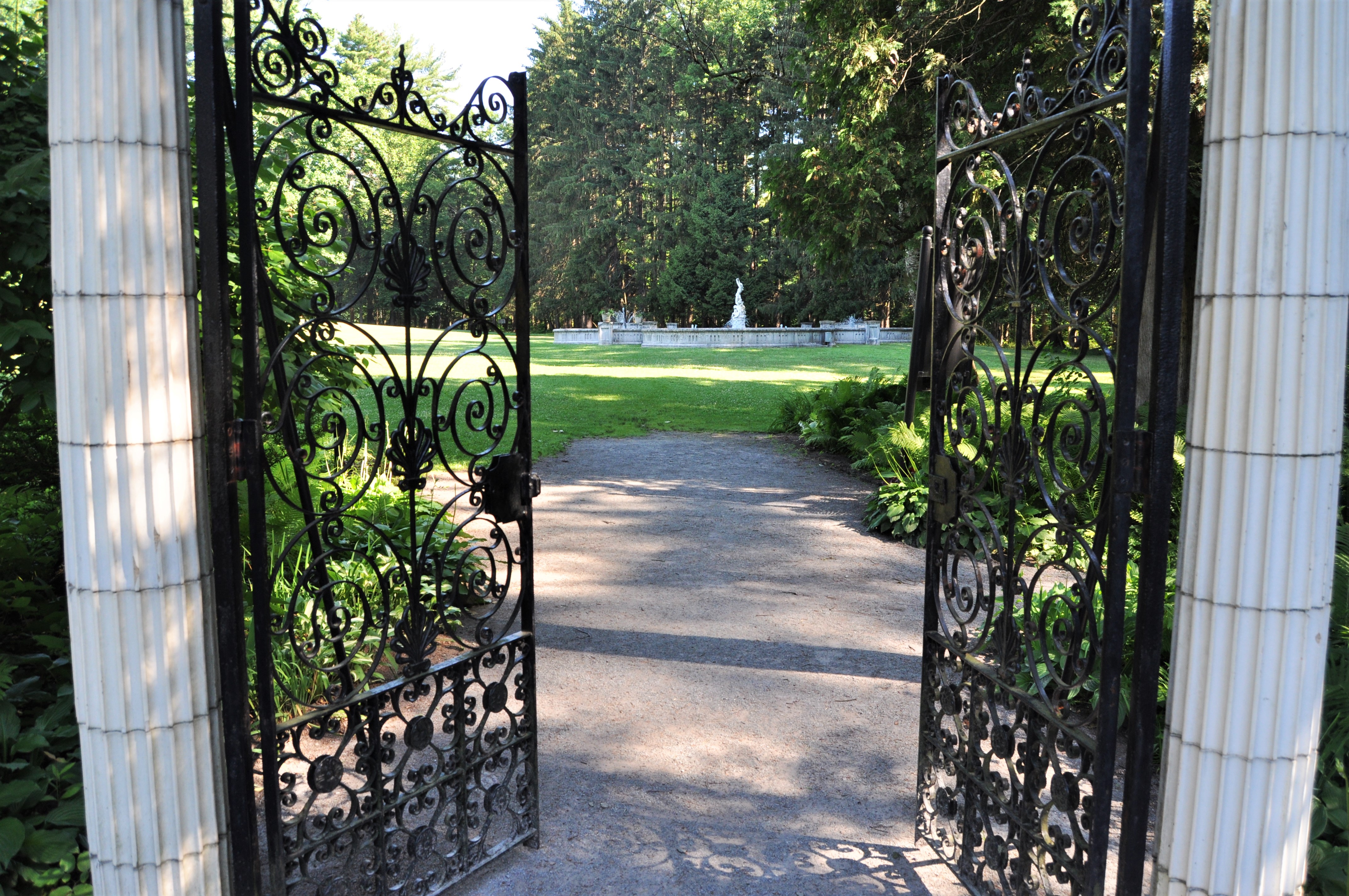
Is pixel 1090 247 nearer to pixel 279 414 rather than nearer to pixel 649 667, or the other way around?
pixel 279 414

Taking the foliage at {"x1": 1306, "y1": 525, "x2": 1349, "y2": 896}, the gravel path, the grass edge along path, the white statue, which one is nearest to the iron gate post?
the gravel path

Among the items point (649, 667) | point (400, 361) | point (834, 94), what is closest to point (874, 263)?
point (400, 361)

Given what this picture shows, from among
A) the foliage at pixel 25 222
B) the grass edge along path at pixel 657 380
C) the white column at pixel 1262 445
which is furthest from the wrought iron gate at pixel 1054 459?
the foliage at pixel 25 222

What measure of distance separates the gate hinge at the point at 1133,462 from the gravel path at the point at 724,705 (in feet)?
5.44

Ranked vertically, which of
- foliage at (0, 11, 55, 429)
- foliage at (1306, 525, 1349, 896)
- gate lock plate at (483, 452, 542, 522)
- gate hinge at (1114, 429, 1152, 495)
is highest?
foliage at (0, 11, 55, 429)

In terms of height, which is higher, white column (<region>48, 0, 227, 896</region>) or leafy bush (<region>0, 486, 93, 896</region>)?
white column (<region>48, 0, 227, 896</region>)

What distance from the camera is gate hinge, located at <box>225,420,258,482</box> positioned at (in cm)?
234

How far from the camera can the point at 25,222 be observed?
3361mm

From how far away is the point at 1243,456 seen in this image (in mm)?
2037

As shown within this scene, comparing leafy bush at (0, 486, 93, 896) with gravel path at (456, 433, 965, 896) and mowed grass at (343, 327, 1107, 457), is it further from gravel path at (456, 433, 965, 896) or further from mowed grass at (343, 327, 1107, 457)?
mowed grass at (343, 327, 1107, 457)

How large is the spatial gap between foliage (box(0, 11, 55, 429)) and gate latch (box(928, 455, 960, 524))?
3.07m

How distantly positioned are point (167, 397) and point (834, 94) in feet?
32.3

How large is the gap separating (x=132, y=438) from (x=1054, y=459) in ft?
8.63

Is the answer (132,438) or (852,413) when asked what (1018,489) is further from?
(852,413)
